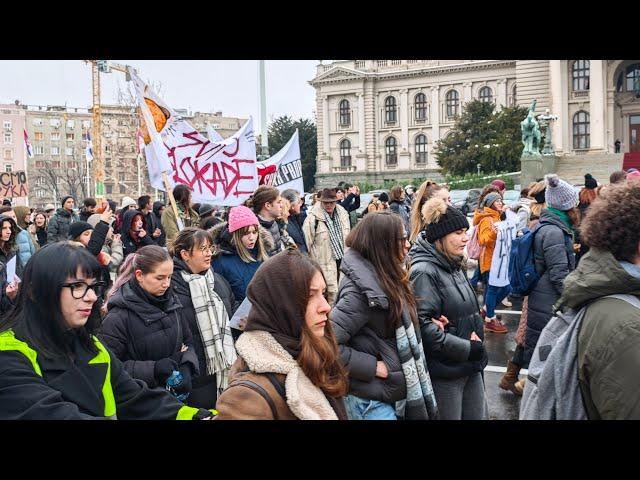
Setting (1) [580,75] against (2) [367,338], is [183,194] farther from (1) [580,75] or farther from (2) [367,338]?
(1) [580,75]

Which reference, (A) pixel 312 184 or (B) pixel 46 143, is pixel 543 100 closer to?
(A) pixel 312 184

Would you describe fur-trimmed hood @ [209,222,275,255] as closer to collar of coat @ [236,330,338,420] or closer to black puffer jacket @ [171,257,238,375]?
black puffer jacket @ [171,257,238,375]

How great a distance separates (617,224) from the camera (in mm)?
2609

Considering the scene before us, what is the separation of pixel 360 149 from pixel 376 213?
75.0 m

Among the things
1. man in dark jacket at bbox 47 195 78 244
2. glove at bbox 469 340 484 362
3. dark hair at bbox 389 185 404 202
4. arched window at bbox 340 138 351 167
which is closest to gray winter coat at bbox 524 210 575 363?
glove at bbox 469 340 484 362

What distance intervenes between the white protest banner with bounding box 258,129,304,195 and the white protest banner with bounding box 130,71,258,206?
2856 millimetres

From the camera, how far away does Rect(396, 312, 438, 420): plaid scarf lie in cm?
372

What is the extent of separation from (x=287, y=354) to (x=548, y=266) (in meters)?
3.73

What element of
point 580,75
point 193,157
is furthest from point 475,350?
point 580,75

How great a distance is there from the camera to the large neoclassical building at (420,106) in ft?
193
